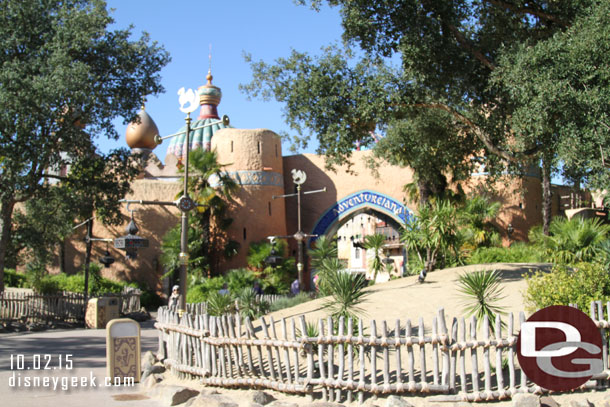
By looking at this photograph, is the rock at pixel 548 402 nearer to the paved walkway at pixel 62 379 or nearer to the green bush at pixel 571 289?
the green bush at pixel 571 289

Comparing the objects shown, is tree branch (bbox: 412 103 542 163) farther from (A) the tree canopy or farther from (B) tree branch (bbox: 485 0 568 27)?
(B) tree branch (bbox: 485 0 568 27)

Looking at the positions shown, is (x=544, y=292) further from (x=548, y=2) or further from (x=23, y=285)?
(x=23, y=285)

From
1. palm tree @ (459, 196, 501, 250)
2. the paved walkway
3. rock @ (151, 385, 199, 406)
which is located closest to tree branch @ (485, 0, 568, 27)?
rock @ (151, 385, 199, 406)

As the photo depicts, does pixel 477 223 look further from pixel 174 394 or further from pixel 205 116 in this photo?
pixel 205 116

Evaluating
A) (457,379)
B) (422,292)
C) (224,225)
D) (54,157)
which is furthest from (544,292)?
(224,225)

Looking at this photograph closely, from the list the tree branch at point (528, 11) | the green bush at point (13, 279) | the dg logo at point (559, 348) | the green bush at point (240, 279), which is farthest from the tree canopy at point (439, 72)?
the green bush at point (13, 279)

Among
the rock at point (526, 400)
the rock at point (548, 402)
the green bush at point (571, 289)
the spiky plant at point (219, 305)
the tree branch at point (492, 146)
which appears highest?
the tree branch at point (492, 146)

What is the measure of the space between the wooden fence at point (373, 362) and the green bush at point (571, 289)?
0.77 meters

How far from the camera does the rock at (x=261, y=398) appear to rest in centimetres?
767

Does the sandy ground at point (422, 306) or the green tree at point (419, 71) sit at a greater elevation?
the green tree at point (419, 71)

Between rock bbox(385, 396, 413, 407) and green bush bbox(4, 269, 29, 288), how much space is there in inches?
960

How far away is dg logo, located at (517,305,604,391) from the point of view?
7.07 meters

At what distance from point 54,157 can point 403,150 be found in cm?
1160

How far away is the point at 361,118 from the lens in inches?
525
